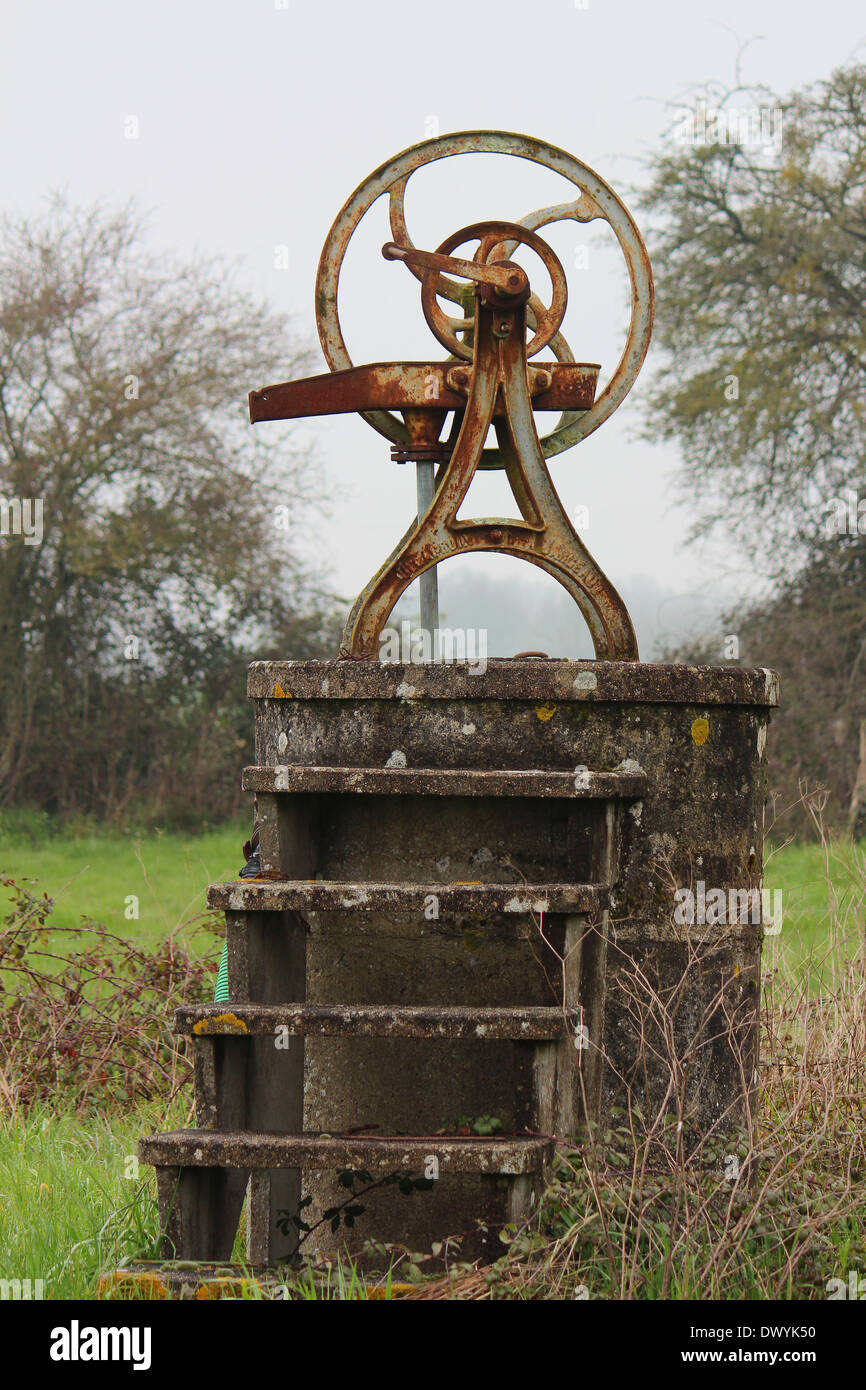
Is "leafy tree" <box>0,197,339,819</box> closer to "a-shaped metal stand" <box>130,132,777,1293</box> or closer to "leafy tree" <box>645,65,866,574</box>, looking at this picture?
"leafy tree" <box>645,65,866,574</box>

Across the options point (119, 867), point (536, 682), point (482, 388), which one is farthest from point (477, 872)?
point (119, 867)

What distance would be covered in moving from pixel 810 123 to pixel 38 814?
10572 millimetres

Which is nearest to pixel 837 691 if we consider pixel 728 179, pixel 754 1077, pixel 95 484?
pixel 728 179

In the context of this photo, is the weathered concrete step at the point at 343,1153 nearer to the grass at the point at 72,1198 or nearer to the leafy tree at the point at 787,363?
the grass at the point at 72,1198

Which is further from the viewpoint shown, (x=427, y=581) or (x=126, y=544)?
(x=126, y=544)

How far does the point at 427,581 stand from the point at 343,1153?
5.57 feet

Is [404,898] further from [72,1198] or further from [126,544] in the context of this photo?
[126,544]

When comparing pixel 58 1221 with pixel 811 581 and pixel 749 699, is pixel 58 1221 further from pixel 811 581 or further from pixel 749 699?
pixel 811 581

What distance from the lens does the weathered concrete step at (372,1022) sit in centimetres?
312

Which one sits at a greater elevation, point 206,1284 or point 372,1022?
point 372,1022

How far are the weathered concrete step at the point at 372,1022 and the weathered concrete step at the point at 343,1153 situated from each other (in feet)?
0.73

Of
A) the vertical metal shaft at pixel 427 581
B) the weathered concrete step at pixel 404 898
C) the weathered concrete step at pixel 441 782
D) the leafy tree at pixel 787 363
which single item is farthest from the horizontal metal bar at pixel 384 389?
the leafy tree at pixel 787 363

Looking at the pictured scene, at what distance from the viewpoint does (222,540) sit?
48.4ft

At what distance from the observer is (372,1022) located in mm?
3141
